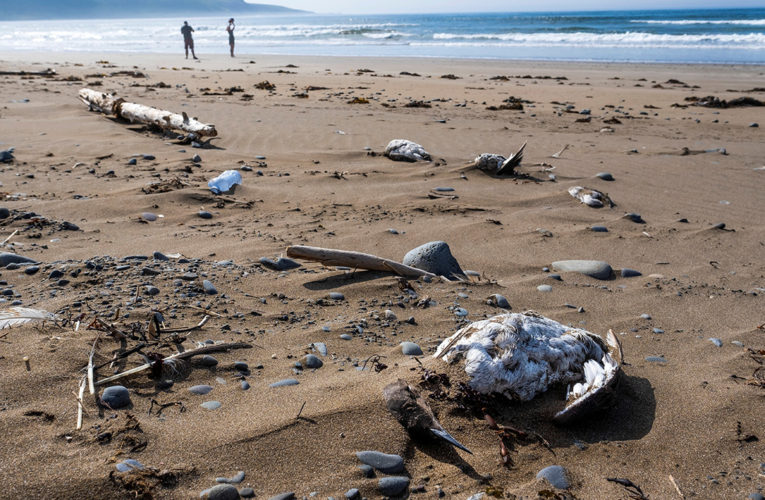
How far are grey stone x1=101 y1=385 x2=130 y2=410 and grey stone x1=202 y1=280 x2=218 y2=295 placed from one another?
3.12ft

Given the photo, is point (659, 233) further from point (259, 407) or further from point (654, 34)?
point (654, 34)

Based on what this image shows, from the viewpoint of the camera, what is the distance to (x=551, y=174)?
579cm

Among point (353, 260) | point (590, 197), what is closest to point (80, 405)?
point (353, 260)

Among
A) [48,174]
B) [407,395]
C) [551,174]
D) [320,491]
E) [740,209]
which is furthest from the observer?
[551,174]

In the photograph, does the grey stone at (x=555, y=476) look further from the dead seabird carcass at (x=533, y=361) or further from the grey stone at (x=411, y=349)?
the grey stone at (x=411, y=349)

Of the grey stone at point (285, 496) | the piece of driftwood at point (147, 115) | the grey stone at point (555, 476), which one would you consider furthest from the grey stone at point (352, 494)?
the piece of driftwood at point (147, 115)

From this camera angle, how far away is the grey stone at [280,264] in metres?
3.35

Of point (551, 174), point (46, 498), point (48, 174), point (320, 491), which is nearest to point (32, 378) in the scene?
point (46, 498)

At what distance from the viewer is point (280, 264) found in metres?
3.36

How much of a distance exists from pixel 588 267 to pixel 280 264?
1.92 meters

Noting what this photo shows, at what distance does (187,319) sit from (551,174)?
4278 mm

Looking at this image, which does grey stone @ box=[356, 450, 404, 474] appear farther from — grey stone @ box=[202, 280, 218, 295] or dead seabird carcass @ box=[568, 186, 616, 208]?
dead seabird carcass @ box=[568, 186, 616, 208]

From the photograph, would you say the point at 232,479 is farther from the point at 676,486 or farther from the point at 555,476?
the point at 676,486

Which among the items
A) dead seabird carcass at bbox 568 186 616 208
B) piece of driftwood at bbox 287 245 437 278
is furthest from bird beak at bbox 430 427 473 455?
dead seabird carcass at bbox 568 186 616 208
